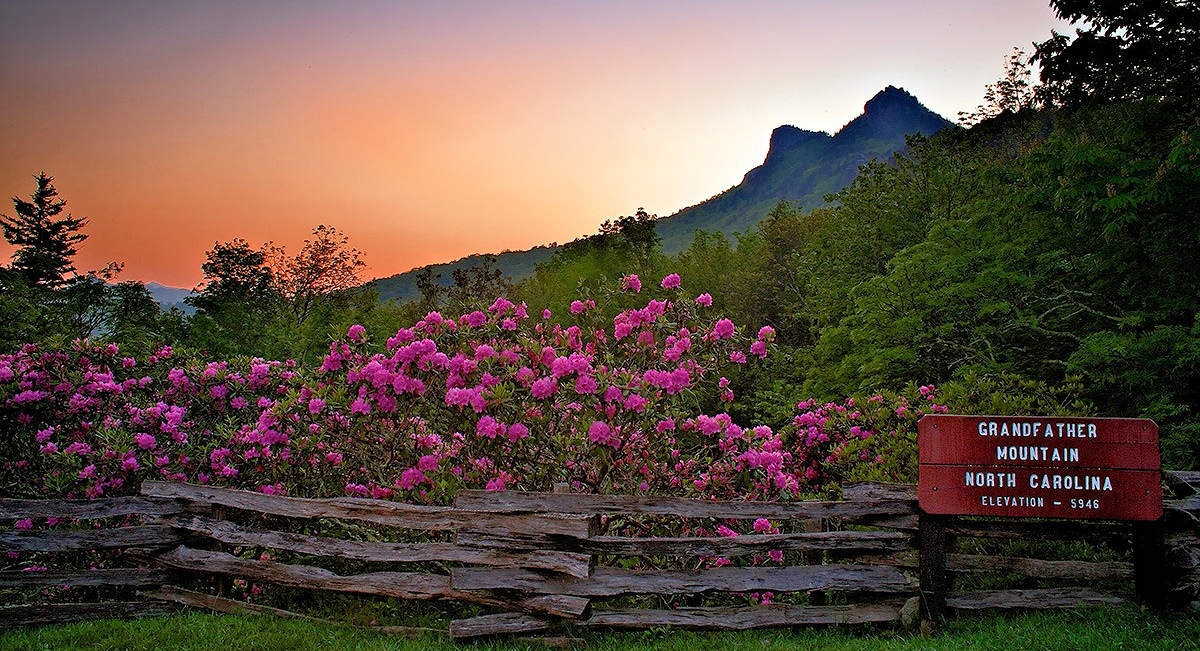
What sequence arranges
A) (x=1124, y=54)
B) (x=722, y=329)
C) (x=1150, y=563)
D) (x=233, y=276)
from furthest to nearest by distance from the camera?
(x=233, y=276), (x=1124, y=54), (x=722, y=329), (x=1150, y=563)

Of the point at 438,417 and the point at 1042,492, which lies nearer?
the point at 1042,492

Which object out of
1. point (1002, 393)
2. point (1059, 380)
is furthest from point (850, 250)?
point (1002, 393)

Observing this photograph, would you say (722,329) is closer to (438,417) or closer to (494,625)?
(438,417)

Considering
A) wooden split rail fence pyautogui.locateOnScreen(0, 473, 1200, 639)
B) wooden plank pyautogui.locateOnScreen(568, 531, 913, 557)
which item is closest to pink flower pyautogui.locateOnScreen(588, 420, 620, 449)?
wooden split rail fence pyautogui.locateOnScreen(0, 473, 1200, 639)

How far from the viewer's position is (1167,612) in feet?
17.8

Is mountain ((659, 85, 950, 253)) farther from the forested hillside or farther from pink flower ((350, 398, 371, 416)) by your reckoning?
pink flower ((350, 398, 371, 416))

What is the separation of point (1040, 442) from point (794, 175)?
150 m

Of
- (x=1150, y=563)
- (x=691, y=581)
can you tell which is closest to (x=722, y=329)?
(x=691, y=581)

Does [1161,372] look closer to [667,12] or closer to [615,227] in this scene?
[667,12]

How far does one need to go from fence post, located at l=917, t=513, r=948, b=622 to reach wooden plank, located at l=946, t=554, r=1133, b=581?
0.21 metres

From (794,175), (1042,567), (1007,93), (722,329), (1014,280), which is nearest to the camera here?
(1042,567)

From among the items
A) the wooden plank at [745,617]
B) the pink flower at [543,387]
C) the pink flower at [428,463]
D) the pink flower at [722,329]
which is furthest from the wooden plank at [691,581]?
the pink flower at [722,329]

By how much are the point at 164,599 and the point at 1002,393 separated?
369 inches

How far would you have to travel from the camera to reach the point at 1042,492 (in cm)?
546
